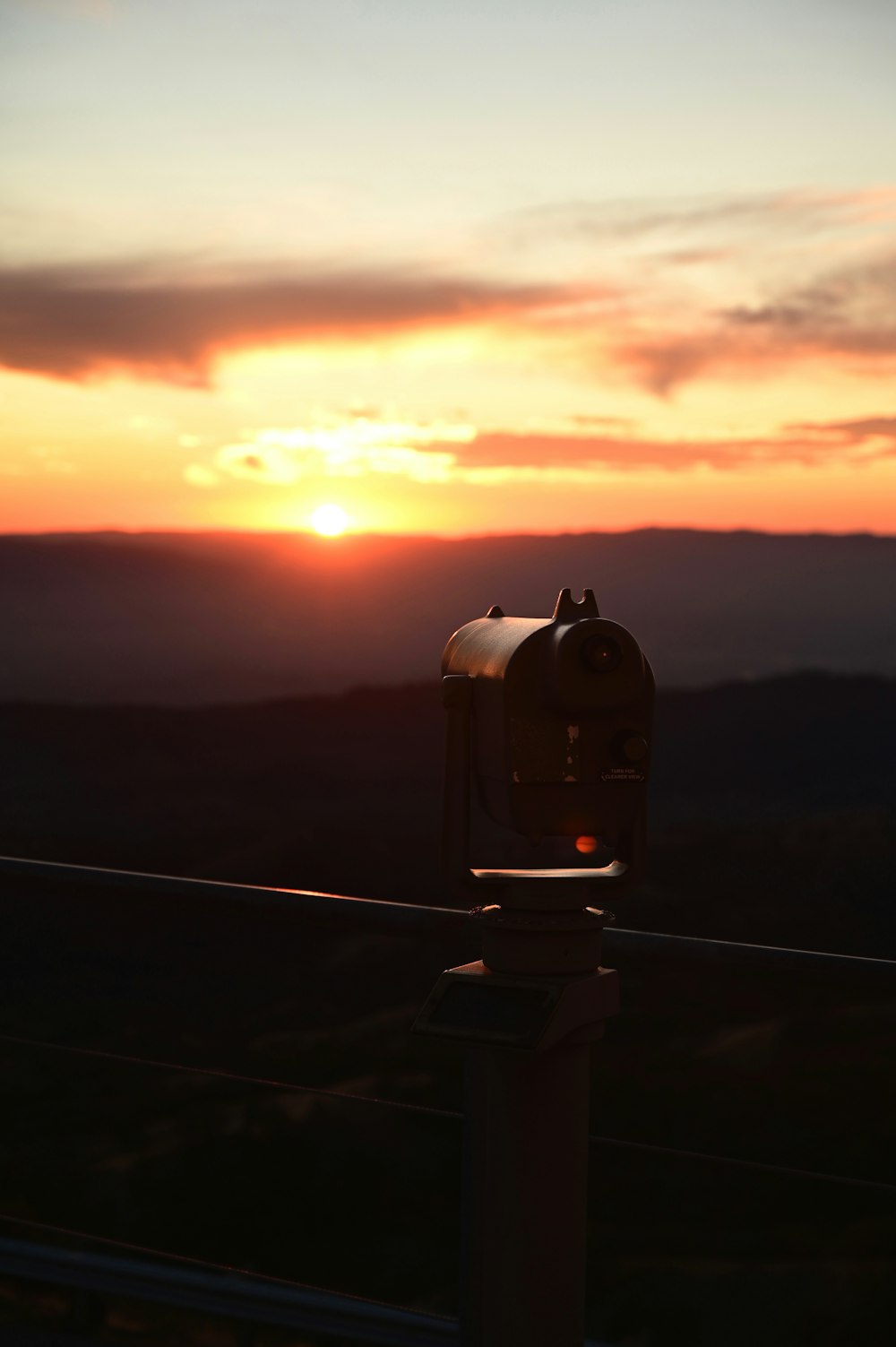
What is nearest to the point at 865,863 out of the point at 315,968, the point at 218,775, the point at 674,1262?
the point at 315,968

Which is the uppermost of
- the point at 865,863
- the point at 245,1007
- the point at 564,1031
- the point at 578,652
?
the point at 578,652

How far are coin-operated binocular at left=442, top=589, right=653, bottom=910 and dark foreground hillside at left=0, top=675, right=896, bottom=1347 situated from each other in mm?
243

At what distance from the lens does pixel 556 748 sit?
1.33 meters

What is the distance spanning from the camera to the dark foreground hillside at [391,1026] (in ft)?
6.42

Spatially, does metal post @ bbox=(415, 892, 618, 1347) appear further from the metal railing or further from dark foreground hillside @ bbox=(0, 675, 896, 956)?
dark foreground hillside @ bbox=(0, 675, 896, 956)

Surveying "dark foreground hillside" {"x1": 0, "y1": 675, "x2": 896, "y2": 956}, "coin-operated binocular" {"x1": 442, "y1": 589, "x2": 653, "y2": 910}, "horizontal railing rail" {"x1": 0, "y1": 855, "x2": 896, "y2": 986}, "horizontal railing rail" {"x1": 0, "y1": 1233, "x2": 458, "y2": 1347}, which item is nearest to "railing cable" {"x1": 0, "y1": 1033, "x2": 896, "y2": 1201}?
"horizontal railing rail" {"x1": 0, "y1": 855, "x2": 896, "y2": 986}

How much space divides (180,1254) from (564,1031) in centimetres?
112

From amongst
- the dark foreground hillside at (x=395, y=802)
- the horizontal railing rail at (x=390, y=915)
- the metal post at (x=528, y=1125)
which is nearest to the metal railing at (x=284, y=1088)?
the horizontal railing rail at (x=390, y=915)

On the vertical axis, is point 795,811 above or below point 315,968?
above

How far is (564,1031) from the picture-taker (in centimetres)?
134

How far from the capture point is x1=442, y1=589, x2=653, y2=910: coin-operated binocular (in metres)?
1.31

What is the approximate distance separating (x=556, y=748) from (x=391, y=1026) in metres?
23.8

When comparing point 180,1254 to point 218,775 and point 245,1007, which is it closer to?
point 245,1007

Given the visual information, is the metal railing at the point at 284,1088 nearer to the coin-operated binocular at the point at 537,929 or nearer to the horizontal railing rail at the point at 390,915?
the horizontal railing rail at the point at 390,915
